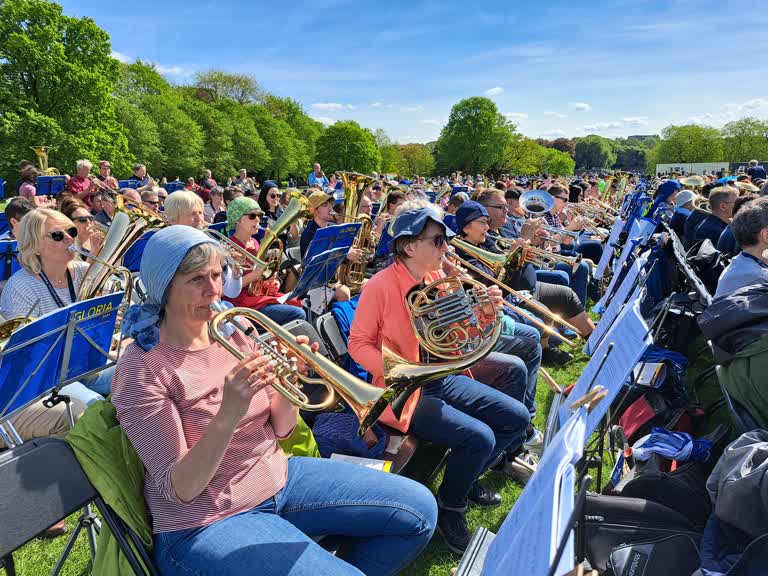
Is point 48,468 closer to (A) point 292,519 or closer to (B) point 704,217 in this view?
(A) point 292,519

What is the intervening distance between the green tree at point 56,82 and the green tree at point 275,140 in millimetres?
22149

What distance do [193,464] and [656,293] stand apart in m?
5.29

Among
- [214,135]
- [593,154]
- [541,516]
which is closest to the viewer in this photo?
[541,516]


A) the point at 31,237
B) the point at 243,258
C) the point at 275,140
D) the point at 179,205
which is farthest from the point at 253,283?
the point at 275,140

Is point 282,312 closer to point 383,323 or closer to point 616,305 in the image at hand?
point 383,323

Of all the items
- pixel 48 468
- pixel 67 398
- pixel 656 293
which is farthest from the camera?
pixel 656 293

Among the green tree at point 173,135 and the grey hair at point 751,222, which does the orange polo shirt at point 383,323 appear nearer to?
the grey hair at point 751,222

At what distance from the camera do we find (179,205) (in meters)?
4.74

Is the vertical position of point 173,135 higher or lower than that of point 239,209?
higher

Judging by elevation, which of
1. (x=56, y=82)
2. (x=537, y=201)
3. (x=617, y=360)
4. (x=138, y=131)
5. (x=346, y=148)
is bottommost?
(x=617, y=360)

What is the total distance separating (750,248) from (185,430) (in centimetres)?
409

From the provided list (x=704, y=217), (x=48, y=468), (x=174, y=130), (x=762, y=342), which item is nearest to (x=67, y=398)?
(x=48, y=468)

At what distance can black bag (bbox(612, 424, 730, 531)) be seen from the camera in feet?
7.73

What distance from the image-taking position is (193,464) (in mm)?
1646
